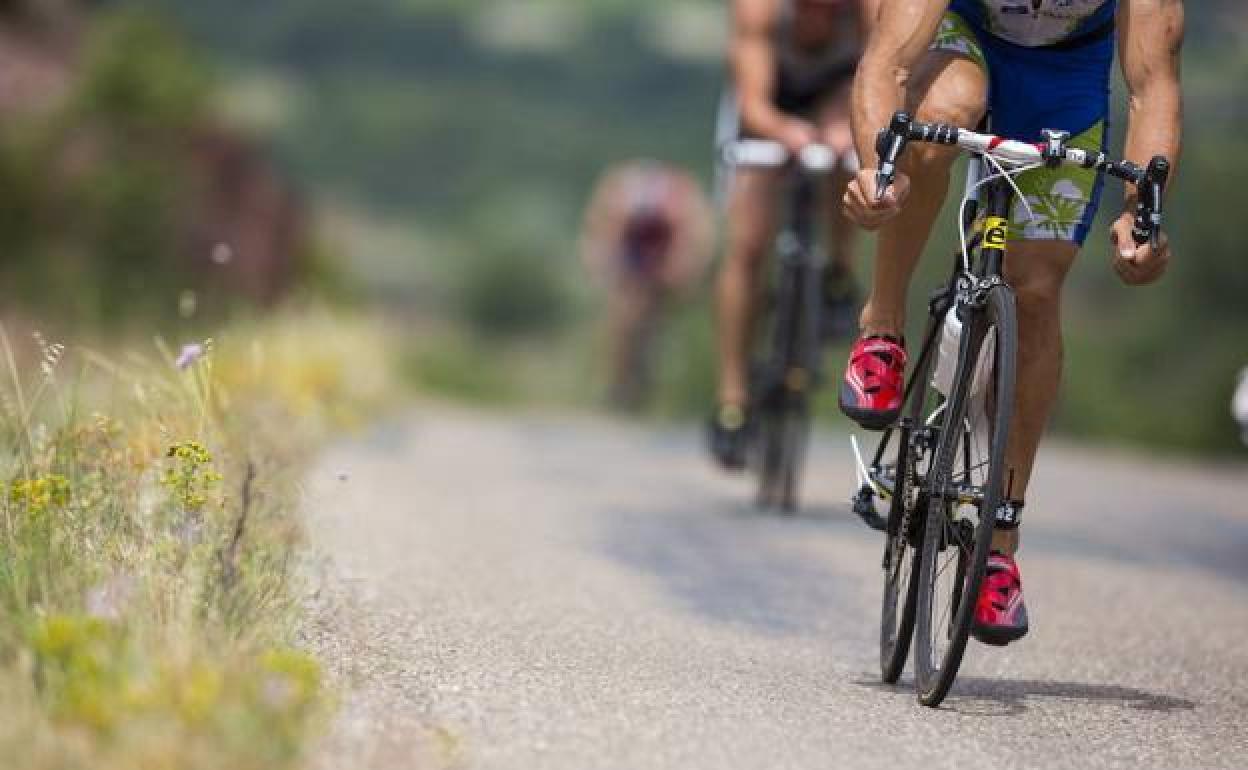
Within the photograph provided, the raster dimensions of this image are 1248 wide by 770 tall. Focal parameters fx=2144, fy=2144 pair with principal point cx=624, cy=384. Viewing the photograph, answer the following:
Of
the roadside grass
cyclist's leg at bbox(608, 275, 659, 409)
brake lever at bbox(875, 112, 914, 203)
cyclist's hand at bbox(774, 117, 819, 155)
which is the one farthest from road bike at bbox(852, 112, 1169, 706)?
cyclist's leg at bbox(608, 275, 659, 409)

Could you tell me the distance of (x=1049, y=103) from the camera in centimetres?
474

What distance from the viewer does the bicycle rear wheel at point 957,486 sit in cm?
427

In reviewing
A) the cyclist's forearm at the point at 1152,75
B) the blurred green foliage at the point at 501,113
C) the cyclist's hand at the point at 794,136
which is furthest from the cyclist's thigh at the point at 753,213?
the blurred green foliage at the point at 501,113

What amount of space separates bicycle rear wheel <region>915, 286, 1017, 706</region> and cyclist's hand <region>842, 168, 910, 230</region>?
0.89 feet

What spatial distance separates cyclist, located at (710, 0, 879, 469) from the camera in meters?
8.33

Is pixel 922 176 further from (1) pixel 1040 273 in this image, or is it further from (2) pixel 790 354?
(2) pixel 790 354

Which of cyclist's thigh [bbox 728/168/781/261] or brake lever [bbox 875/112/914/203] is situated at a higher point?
brake lever [bbox 875/112/914/203]

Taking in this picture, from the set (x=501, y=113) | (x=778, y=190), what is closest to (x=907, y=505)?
(x=778, y=190)

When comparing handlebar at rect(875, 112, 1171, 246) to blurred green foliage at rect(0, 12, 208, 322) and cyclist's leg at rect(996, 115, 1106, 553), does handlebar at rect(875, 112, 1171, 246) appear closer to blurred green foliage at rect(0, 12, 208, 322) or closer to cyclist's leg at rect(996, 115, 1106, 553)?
cyclist's leg at rect(996, 115, 1106, 553)

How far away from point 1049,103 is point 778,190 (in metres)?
3.81

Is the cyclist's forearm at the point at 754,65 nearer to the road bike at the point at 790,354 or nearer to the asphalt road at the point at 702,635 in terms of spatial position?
the road bike at the point at 790,354

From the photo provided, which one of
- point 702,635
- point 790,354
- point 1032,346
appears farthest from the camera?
point 790,354

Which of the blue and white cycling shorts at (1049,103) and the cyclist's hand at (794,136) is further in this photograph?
the cyclist's hand at (794,136)

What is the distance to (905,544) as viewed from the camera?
15.4ft
